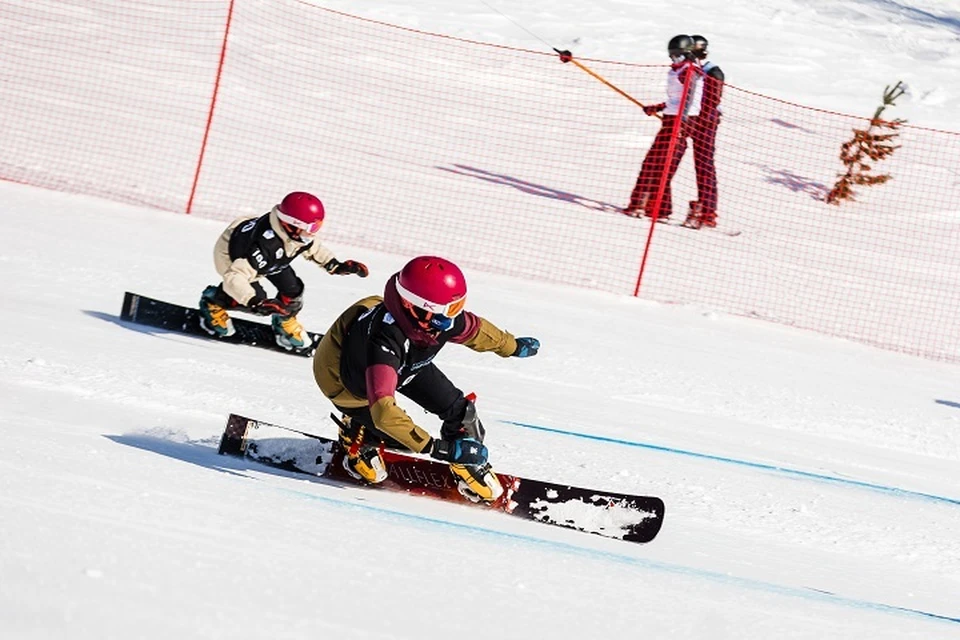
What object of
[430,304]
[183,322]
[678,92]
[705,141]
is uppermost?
[678,92]

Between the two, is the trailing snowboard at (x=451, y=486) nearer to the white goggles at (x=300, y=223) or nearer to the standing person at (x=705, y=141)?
the white goggles at (x=300, y=223)

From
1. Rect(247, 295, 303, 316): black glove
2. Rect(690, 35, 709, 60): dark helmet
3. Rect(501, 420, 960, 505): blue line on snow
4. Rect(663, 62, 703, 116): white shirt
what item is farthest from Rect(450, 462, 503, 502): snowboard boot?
Rect(690, 35, 709, 60): dark helmet

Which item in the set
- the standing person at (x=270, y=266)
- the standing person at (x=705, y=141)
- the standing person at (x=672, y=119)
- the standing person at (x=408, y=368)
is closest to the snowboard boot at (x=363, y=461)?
the standing person at (x=408, y=368)

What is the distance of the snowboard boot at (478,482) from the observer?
Result: 605 cm

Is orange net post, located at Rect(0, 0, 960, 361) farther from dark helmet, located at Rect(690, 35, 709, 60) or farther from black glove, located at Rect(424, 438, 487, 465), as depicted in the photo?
black glove, located at Rect(424, 438, 487, 465)

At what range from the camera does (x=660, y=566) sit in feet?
18.3

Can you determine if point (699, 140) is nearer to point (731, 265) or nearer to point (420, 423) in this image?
point (731, 265)

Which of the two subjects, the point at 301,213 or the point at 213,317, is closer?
the point at 301,213

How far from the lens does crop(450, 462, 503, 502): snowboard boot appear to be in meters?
6.05

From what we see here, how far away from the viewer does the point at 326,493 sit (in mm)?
5918

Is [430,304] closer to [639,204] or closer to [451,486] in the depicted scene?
[451,486]

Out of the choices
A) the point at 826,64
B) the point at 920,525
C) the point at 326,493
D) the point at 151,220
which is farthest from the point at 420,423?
the point at 826,64

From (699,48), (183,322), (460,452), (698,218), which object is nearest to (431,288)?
(460,452)

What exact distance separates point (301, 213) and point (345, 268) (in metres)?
0.56
